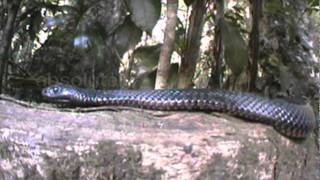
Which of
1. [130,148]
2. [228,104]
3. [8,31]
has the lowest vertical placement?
[130,148]

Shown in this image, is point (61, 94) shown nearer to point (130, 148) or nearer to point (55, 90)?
point (55, 90)

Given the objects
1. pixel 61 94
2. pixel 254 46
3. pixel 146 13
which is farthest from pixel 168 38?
pixel 254 46

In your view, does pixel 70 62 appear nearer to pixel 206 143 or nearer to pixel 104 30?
pixel 104 30

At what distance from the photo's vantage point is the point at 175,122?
7.90 feet

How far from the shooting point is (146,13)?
10.2 ft

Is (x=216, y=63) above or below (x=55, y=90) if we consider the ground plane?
above

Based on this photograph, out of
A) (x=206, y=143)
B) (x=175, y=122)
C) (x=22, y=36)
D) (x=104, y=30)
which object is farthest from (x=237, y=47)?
(x=22, y=36)

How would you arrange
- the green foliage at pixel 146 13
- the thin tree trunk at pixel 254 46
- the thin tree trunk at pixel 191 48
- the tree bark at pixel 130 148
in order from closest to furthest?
the tree bark at pixel 130 148, the green foliage at pixel 146 13, the thin tree trunk at pixel 191 48, the thin tree trunk at pixel 254 46

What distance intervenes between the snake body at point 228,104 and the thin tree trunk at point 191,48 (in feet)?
2.25

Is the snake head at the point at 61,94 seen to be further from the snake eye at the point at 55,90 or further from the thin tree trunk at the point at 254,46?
the thin tree trunk at the point at 254,46

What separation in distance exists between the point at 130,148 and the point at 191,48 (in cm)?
169

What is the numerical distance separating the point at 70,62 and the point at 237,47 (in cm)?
169

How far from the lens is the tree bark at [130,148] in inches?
79.0

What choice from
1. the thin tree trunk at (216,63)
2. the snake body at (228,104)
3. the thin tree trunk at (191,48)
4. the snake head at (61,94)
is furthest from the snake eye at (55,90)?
the thin tree trunk at (216,63)
